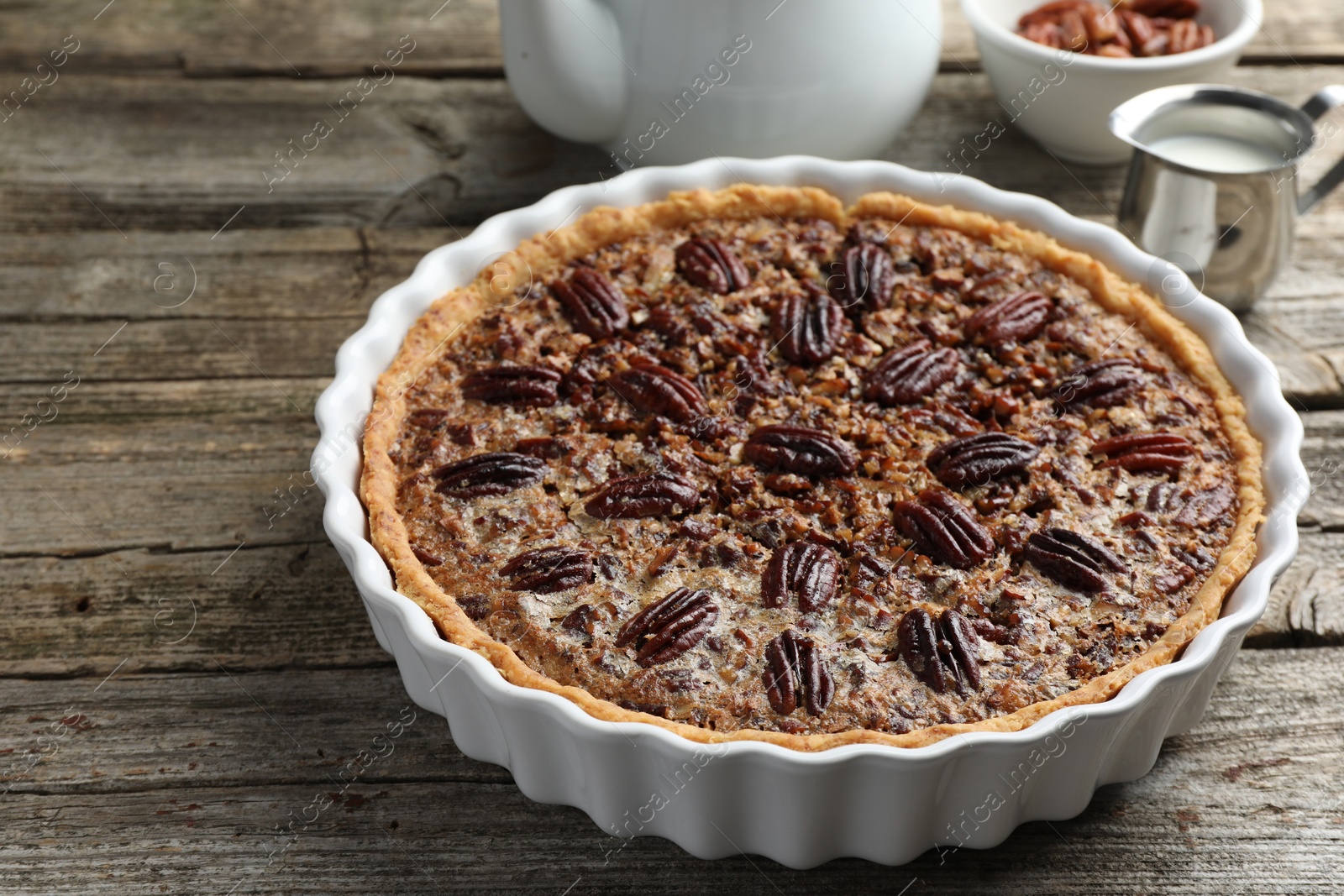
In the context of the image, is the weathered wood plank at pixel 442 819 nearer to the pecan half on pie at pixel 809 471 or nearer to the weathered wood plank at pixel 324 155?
the pecan half on pie at pixel 809 471

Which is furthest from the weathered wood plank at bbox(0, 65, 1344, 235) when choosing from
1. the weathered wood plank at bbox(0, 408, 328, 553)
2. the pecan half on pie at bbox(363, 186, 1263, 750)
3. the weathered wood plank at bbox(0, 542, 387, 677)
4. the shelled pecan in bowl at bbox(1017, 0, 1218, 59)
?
the weathered wood plank at bbox(0, 542, 387, 677)

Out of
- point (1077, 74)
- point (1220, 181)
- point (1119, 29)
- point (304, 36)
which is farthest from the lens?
point (304, 36)

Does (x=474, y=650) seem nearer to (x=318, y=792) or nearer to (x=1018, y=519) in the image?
(x=318, y=792)

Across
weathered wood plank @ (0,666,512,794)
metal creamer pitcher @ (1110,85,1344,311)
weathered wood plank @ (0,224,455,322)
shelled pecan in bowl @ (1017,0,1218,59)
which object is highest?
shelled pecan in bowl @ (1017,0,1218,59)

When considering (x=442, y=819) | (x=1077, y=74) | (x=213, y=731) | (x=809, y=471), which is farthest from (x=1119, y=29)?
(x=213, y=731)

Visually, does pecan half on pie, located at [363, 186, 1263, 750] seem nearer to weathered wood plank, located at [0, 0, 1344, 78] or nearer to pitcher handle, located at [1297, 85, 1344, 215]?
pitcher handle, located at [1297, 85, 1344, 215]

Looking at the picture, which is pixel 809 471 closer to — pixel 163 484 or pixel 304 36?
pixel 163 484

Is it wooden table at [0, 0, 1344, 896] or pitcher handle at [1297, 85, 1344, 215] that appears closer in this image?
wooden table at [0, 0, 1344, 896]
